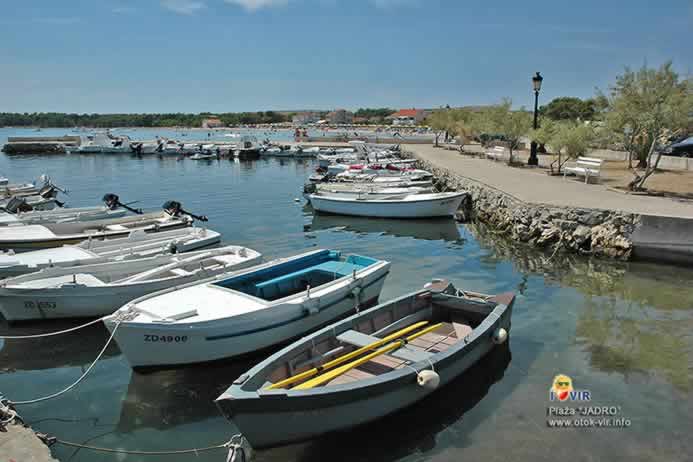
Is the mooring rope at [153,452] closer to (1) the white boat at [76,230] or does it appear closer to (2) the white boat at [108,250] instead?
(2) the white boat at [108,250]

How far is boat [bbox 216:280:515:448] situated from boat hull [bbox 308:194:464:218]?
1291cm

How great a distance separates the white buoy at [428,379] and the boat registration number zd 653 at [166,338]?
13.1ft

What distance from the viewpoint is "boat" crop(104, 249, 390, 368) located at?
27.9 feet

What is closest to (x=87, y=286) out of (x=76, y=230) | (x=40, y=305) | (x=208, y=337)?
(x=40, y=305)

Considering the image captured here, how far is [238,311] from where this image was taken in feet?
29.9

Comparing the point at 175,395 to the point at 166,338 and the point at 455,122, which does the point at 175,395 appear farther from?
the point at 455,122

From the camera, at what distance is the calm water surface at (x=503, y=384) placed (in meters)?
6.98

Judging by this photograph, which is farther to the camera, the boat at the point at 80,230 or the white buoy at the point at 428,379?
the boat at the point at 80,230

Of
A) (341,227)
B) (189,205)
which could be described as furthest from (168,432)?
(189,205)

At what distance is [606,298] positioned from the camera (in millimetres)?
12789

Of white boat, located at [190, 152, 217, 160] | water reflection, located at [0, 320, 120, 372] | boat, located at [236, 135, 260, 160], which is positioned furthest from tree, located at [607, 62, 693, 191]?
white boat, located at [190, 152, 217, 160]

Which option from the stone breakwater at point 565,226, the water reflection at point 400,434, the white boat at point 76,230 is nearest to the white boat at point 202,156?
the white boat at point 76,230

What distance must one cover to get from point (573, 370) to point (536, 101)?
23.7 metres

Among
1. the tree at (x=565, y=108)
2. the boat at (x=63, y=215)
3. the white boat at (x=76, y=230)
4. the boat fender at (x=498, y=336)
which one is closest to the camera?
the boat fender at (x=498, y=336)
